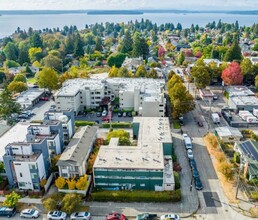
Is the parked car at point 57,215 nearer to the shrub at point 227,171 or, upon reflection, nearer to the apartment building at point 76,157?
the apartment building at point 76,157

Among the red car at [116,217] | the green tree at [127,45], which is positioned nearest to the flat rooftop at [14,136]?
the red car at [116,217]

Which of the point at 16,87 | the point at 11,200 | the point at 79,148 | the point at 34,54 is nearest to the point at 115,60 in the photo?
the point at 34,54

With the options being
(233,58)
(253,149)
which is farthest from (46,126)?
(233,58)

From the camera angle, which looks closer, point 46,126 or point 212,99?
point 46,126

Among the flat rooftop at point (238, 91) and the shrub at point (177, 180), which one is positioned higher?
the flat rooftop at point (238, 91)

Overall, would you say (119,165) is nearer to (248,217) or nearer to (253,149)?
(248,217)

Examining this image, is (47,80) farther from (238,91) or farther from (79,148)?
(238,91)
